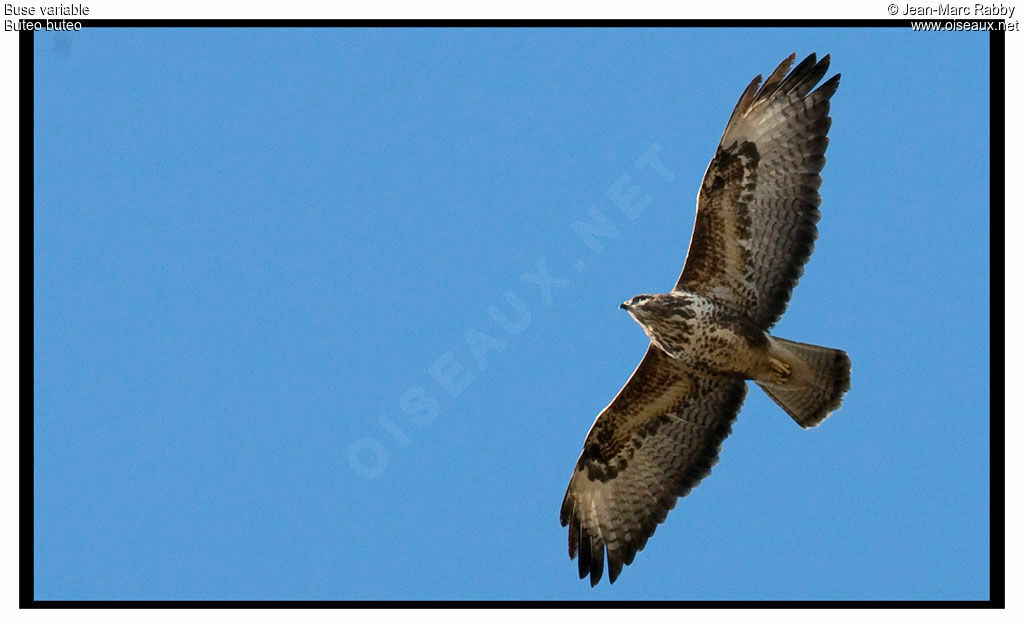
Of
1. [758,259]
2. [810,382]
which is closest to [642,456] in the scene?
[810,382]

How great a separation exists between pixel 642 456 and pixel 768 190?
2411 mm

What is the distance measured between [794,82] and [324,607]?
4975mm

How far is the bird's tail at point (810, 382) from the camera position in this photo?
29.0ft

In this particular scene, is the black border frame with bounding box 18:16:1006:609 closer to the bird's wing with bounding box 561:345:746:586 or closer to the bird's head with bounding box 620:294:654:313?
the bird's head with bounding box 620:294:654:313

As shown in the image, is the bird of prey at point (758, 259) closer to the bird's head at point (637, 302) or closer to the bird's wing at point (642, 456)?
the bird's head at point (637, 302)

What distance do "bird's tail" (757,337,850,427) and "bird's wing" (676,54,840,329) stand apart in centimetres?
31

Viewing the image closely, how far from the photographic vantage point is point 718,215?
8.86 meters

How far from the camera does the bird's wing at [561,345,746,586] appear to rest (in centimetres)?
950

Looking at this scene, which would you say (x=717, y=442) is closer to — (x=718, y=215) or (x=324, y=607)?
(x=718, y=215)

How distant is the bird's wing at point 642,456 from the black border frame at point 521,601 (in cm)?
206

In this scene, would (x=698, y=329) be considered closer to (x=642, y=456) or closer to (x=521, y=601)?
(x=642, y=456)

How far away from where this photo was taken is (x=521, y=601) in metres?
7.59

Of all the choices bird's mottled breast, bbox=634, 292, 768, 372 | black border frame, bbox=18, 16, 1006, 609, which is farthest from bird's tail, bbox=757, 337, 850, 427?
black border frame, bbox=18, 16, 1006, 609

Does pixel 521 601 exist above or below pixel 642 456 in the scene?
below
